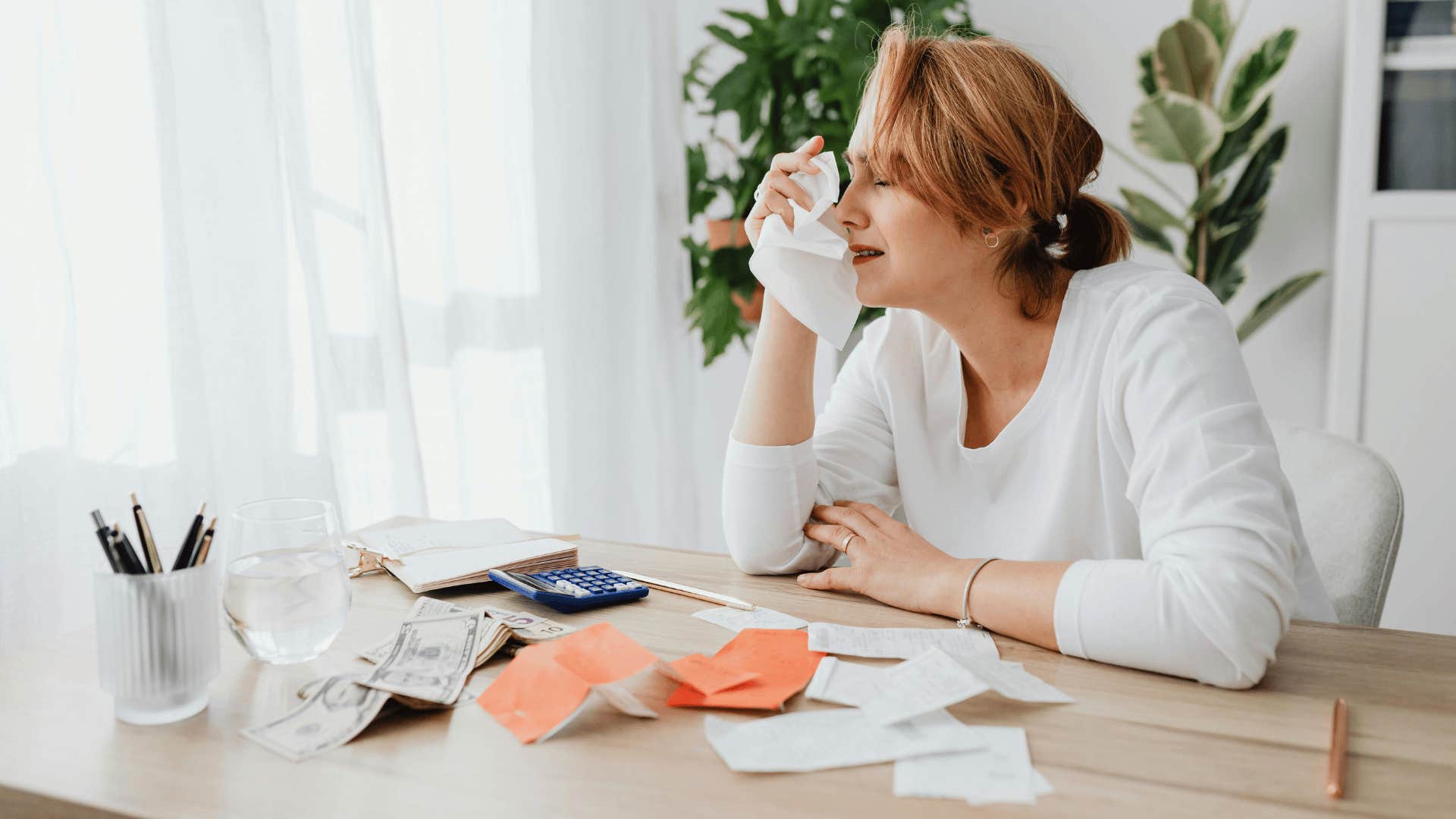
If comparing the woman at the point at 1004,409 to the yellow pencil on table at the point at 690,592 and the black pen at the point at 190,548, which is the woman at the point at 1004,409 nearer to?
the yellow pencil on table at the point at 690,592

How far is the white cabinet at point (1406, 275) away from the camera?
2408 mm

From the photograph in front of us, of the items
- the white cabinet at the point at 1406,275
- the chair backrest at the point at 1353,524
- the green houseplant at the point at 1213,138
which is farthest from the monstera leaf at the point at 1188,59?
the chair backrest at the point at 1353,524

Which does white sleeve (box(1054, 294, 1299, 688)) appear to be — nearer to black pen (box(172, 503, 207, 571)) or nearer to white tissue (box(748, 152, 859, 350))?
white tissue (box(748, 152, 859, 350))

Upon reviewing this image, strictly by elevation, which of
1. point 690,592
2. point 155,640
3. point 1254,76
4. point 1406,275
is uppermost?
point 1254,76

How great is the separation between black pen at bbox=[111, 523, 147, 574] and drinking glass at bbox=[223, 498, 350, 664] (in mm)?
82

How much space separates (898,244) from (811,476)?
0.32 m

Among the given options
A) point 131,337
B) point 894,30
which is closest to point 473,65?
point 131,337

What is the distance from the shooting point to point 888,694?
0.87 metres

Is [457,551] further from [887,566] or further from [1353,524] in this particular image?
[1353,524]

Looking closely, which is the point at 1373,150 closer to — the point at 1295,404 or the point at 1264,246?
the point at 1264,246

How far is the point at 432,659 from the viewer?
3.09 feet

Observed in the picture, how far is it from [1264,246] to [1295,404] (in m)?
0.45

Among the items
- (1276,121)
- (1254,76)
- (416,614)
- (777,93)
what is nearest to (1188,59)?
(1254,76)

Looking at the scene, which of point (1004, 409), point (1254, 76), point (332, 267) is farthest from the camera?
point (1254, 76)
